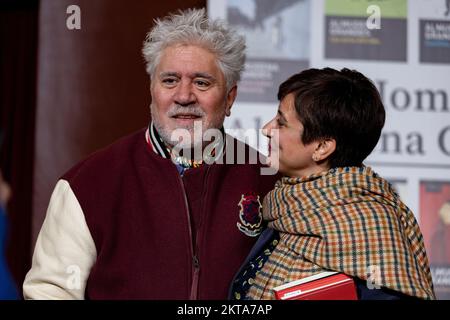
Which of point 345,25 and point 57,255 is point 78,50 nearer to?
point 345,25

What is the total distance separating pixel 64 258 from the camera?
1.91 m

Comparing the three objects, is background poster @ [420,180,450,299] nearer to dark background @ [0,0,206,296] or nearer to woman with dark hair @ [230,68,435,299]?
dark background @ [0,0,206,296]

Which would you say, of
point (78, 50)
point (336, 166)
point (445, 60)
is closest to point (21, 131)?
point (78, 50)

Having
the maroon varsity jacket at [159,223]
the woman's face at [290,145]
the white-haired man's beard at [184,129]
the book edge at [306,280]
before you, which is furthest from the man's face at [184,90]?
the book edge at [306,280]

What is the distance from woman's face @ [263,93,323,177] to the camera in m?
1.92

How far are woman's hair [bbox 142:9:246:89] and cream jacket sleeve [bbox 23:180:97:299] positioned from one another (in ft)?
1.59

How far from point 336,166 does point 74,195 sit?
697mm

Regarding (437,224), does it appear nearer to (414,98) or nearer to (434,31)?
(414,98)

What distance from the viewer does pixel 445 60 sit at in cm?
364

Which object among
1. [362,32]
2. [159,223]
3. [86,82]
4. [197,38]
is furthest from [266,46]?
[159,223]

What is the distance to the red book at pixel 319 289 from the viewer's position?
1.70 meters

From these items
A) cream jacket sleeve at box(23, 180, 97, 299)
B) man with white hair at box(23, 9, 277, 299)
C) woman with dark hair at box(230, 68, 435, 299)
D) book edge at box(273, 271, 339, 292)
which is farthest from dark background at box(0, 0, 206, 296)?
book edge at box(273, 271, 339, 292)

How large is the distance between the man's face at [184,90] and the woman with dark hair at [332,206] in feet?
0.74

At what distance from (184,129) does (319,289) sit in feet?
2.03
